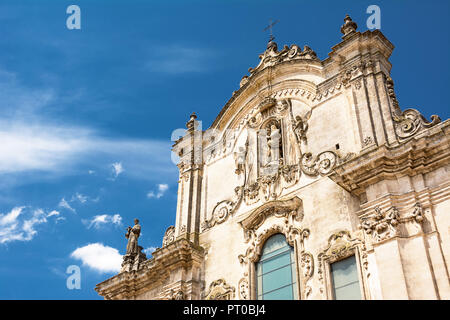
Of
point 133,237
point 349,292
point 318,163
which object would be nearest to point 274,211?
point 318,163

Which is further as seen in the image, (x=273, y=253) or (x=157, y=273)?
(x=157, y=273)

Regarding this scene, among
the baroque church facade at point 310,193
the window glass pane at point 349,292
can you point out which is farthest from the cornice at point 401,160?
the window glass pane at point 349,292

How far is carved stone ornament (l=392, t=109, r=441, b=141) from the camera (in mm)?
13891

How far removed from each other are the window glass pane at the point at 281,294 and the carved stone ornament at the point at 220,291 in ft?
3.83

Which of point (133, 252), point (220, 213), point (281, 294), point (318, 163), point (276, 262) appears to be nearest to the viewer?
point (281, 294)

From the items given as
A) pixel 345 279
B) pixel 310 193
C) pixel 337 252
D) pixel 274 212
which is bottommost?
pixel 345 279

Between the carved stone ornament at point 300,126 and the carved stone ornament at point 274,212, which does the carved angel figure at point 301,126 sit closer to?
the carved stone ornament at point 300,126

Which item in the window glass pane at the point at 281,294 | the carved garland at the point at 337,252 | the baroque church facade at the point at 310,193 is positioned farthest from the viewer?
the window glass pane at the point at 281,294

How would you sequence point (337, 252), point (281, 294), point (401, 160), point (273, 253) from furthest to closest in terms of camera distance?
point (273, 253) < point (281, 294) < point (337, 252) < point (401, 160)

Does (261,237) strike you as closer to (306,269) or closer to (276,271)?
(276,271)

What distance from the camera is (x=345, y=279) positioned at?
1348cm

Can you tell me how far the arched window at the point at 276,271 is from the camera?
48.2 ft

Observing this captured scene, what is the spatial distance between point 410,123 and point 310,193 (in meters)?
3.17
